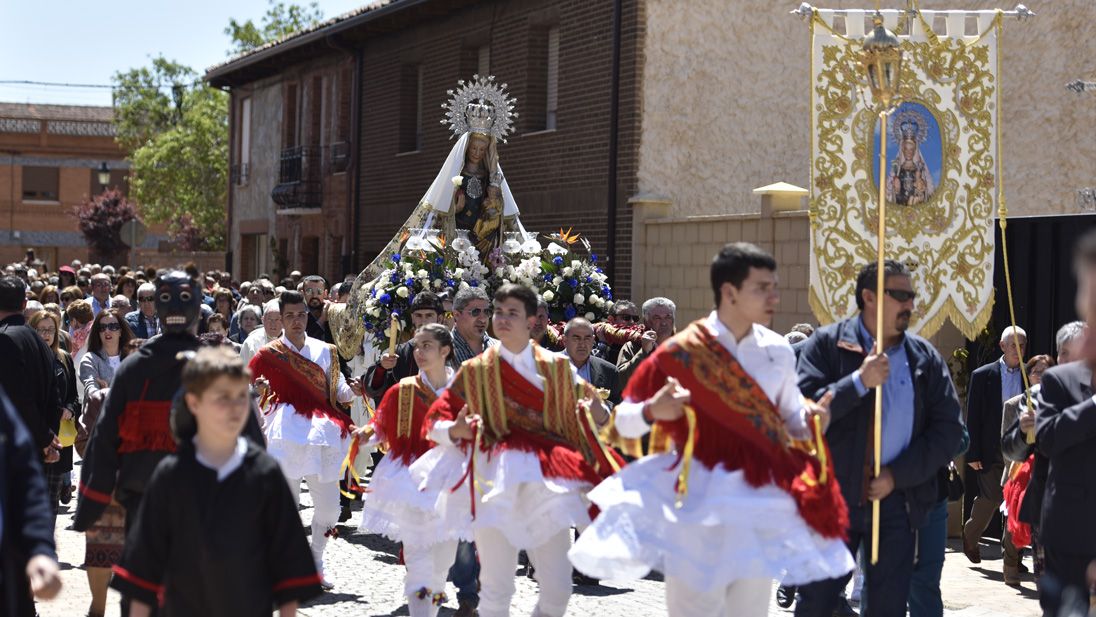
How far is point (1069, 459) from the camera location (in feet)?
20.4

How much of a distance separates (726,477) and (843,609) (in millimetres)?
4064

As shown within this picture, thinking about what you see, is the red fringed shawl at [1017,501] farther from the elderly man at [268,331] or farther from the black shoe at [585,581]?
the elderly man at [268,331]

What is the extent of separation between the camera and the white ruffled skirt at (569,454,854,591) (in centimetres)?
542

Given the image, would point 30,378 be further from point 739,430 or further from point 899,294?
point 899,294

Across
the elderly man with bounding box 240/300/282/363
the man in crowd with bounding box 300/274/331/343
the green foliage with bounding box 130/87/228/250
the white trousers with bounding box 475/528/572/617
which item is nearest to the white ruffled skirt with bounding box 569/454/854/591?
the white trousers with bounding box 475/528/572/617

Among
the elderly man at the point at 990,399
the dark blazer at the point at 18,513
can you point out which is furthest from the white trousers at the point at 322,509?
the dark blazer at the point at 18,513

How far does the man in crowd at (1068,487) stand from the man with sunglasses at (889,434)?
44 cm

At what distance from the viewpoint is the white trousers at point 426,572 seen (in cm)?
786

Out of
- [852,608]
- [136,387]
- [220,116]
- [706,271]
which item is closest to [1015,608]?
[852,608]

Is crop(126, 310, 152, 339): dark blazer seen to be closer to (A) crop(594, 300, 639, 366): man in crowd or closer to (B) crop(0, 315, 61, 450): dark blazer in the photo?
(A) crop(594, 300, 639, 366): man in crowd

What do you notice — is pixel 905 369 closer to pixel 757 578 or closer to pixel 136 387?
pixel 757 578

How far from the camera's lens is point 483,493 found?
7.07 meters

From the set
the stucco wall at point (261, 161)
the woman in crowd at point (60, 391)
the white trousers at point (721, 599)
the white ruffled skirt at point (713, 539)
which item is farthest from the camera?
the stucco wall at point (261, 161)

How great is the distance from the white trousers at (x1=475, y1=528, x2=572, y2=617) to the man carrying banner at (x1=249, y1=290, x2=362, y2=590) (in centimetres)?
276
